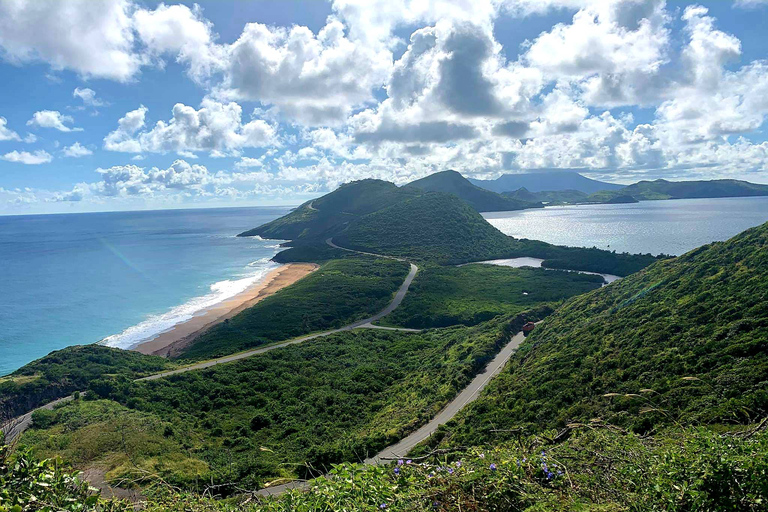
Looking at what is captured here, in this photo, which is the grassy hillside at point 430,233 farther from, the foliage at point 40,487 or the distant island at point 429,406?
the foliage at point 40,487

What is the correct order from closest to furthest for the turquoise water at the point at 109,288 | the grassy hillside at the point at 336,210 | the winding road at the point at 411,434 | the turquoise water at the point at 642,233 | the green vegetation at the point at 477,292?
the winding road at the point at 411,434
the green vegetation at the point at 477,292
the turquoise water at the point at 109,288
the turquoise water at the point at 642,233
the grassy hillside at the point at 336,210

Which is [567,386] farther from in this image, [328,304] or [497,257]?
[497,257]

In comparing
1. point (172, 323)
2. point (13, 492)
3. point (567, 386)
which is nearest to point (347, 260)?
point (172, 323)

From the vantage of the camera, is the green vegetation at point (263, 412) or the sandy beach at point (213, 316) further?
the sandy beach at point (213, 316)

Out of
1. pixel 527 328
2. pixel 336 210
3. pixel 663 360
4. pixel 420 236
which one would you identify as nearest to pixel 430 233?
pixel 420 236

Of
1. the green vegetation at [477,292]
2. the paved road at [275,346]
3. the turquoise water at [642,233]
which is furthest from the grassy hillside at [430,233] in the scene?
the paved road at [275,346]
